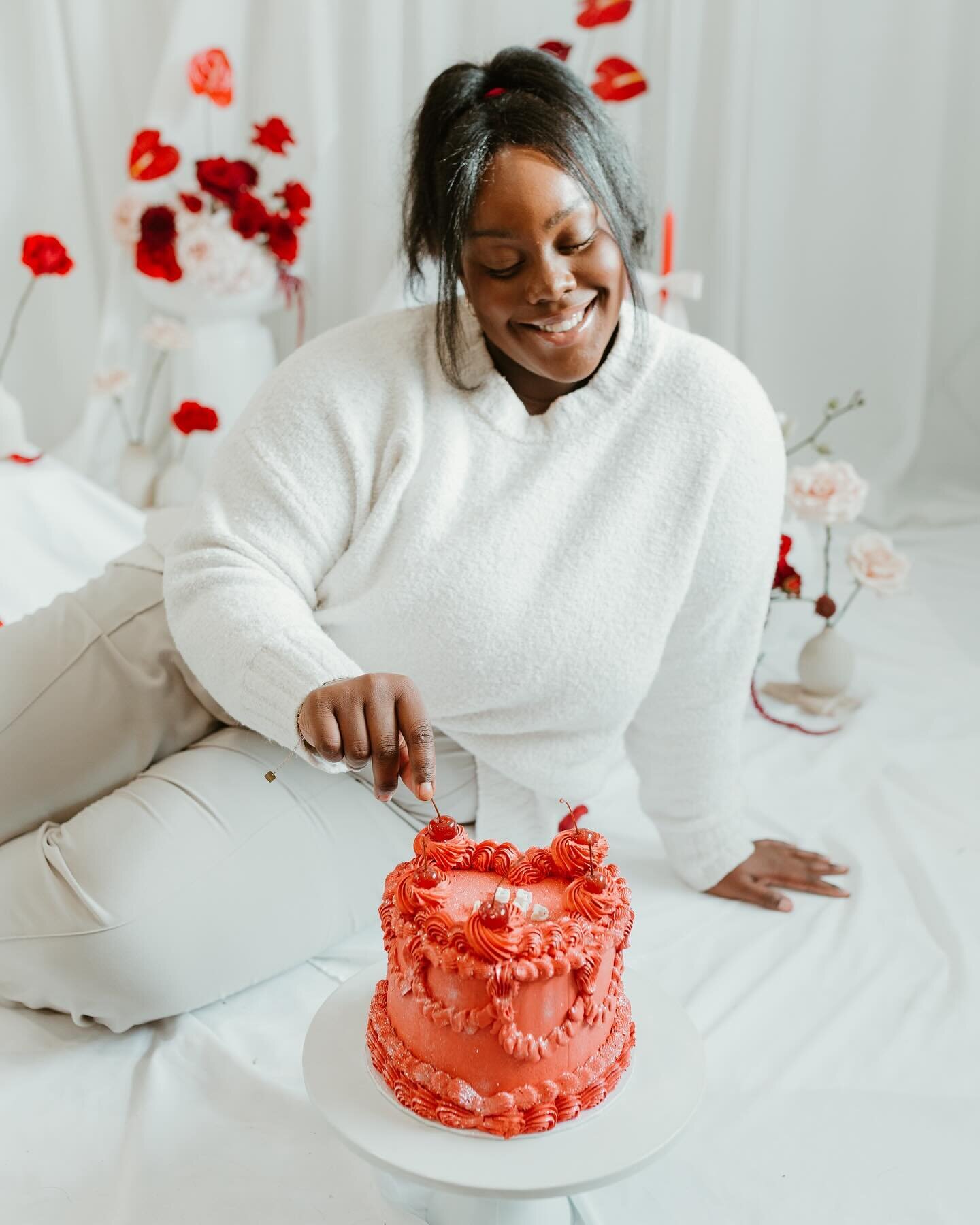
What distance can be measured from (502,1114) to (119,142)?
2414 mm

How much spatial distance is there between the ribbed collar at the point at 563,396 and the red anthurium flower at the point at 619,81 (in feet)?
4.02

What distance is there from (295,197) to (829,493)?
118 cm

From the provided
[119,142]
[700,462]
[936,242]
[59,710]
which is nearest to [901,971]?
[700,462]

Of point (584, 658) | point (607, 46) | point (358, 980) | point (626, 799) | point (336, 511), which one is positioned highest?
point (607, 46)

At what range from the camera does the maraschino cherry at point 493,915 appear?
0.98 metres

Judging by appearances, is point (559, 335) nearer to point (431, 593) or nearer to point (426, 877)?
point (431, 593)

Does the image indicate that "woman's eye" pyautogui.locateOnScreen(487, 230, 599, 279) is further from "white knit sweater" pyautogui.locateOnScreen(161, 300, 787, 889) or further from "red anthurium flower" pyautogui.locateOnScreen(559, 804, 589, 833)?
"red anthurium flower" pyautogui.locateOnScreen(559, 804, 589, 833)

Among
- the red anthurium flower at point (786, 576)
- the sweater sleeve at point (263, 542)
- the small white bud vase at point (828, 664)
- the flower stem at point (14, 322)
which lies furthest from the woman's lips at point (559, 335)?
the flower stem at point (14, 322)

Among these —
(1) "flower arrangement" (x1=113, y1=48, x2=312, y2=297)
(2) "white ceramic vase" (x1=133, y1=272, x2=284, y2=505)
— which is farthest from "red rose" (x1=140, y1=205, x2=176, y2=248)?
(2) "white ceramic vase" (x1=133, y1=272, x2=284, y2=505)

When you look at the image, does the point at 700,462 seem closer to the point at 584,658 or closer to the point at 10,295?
the point at 584,658

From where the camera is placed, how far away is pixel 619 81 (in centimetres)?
241

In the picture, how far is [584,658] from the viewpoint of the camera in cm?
132

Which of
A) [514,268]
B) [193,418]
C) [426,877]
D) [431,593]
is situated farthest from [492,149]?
[193,418]

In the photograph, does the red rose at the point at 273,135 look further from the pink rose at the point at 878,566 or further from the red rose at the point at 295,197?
the pink rose at the point at 878,566
